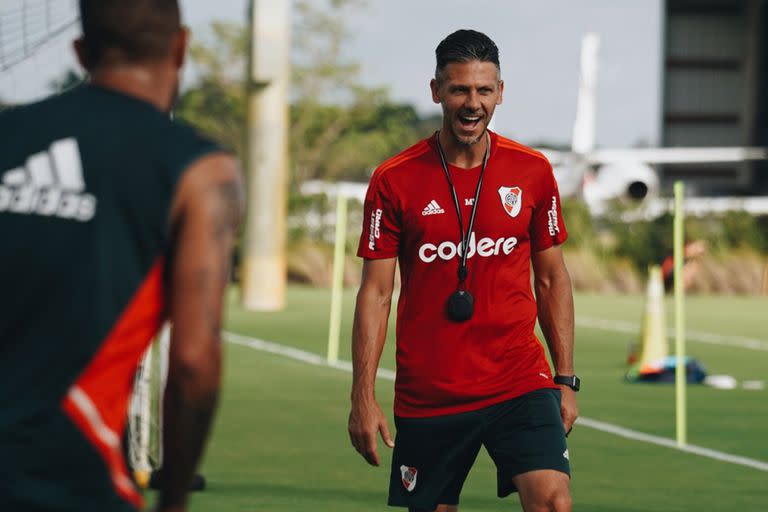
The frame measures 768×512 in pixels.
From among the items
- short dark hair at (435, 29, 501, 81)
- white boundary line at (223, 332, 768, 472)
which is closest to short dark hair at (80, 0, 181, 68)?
short dark hair at (435, 29, 501, 81)


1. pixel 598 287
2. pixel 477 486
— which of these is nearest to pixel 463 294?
pixel 477 486

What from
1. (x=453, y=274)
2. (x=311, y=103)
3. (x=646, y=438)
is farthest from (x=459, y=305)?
(x=311, y=103)

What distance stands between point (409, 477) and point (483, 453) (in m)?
5.10

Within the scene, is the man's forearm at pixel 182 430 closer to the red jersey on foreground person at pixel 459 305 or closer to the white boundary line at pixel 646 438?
the red jersey on foreground person at pixel 459 305

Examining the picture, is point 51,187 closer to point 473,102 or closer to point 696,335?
point 473,102

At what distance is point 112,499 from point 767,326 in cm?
2450

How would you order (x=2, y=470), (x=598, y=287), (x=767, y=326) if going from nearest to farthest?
(x=2, y=470)
(x=767, y=326)
(x=598, y=287)

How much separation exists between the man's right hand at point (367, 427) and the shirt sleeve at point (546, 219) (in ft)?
2.91

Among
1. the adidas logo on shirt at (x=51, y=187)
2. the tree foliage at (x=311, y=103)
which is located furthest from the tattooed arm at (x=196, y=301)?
the tree foliage at (x=311, y=103)

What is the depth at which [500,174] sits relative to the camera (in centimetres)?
648

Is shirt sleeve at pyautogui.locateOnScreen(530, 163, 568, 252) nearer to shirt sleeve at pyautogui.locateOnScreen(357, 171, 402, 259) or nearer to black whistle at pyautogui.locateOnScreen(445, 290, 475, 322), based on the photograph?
black whistle at pyautogui.locateOnScreen(445, 290, 475, 322)

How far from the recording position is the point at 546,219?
21.6 ft

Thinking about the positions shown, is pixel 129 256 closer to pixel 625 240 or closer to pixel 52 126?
pixel 52 126

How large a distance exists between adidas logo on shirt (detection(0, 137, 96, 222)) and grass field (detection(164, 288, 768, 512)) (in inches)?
239
